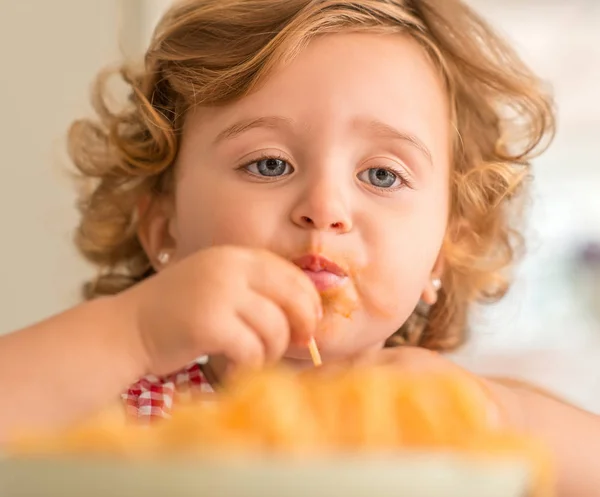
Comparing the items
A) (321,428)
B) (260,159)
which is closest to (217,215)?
(260,159)

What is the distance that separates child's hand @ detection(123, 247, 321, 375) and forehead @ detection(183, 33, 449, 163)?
0.22 metres

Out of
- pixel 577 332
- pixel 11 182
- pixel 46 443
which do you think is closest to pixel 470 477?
pixel 46 443

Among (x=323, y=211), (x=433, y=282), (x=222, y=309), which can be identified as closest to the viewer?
(x=222, y=309)

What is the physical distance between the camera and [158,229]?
1015 mm

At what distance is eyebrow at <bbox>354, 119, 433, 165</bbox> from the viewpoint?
83 cm

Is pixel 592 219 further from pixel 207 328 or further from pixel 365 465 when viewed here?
pixel 365 465

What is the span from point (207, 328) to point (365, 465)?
0.28 meters

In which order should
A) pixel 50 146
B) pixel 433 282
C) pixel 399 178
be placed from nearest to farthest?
pixel 399 178, pixel 433 282, pixel 50 146

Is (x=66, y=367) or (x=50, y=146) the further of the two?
(x=50, y=146)

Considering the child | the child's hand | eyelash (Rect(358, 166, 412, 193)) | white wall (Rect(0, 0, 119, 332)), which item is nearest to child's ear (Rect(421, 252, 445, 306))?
the child

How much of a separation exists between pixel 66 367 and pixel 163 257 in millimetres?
395

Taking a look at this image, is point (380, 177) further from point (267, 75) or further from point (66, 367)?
point (66, 367)

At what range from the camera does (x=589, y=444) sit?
83 centimetres

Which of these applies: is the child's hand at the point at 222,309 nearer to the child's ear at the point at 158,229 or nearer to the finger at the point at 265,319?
the finger at the point at 265,319
